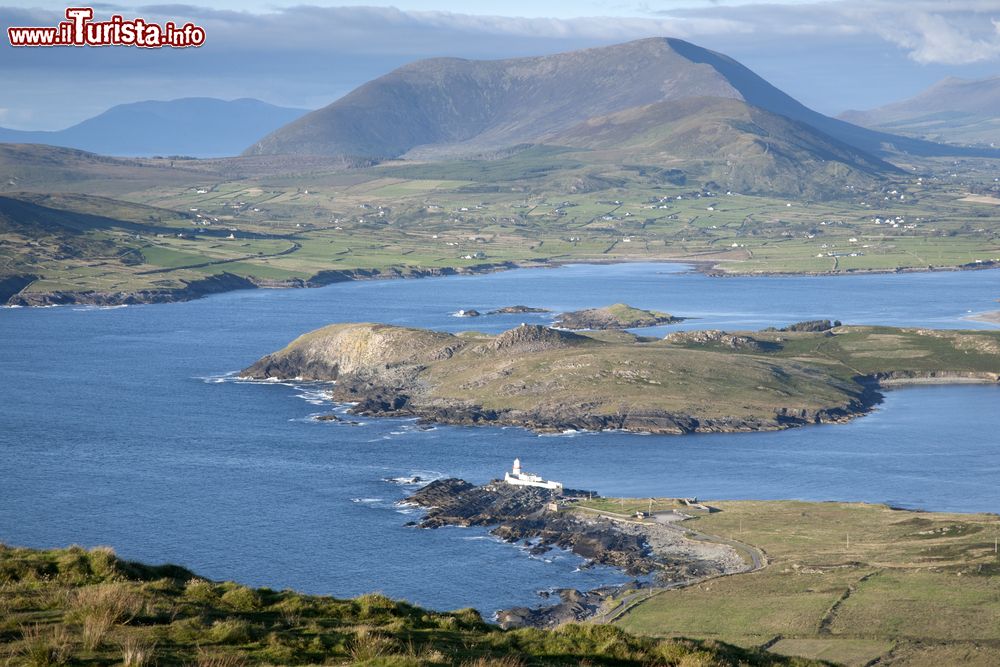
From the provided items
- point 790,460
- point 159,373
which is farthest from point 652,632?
point 159,373

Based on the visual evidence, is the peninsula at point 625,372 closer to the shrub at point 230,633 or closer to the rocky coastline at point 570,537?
the rocky coastline at point 570,537

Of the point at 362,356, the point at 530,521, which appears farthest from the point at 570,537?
the point at 362,356

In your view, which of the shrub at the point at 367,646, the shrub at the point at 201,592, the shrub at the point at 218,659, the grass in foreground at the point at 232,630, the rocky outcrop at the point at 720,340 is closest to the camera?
the shrub at the point at 218,659

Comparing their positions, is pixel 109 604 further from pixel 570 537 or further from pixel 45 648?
pixel 570 537

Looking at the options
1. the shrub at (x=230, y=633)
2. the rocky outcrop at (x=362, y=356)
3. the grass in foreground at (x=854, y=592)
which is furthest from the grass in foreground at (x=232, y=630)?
the rocky outcrop at (x=362, y=356)

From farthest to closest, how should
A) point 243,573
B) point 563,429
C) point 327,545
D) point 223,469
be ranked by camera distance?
1. point 563,429
2. point 223,469
3. point 327,545
4. point 243,573

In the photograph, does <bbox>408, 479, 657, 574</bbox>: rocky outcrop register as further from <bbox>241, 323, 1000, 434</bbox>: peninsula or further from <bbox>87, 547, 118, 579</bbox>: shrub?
<bbox>87, 547, 118, 579</bbox>: shrub

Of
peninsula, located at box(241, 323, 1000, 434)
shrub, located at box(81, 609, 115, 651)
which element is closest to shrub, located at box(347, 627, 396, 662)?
shrub, located at box(81, 609, 115, 651)

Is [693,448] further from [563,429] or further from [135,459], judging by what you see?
[135,459]
